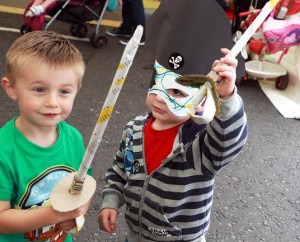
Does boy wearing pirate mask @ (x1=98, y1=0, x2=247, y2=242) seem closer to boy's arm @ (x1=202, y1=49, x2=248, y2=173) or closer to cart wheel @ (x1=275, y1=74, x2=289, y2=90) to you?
boy's arm @ (x1=202, y1=49, x2=248, y2=173)

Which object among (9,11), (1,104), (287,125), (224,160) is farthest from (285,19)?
(9,11)

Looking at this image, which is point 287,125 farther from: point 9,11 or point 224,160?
point 9,11

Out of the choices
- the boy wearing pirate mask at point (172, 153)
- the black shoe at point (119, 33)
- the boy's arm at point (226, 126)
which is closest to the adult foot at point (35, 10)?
the black shoe at point (119, 33)

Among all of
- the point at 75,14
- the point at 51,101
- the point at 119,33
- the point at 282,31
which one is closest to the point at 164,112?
the point at 51,101

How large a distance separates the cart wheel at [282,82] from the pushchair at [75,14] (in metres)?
1.79

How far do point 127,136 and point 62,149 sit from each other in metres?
0.29

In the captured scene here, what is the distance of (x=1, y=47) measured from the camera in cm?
429

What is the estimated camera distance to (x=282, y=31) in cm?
345

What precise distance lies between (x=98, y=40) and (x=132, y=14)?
56cm

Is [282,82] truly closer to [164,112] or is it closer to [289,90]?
[289,90]

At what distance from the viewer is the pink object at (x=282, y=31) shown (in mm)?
3445

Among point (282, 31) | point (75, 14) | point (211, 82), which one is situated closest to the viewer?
point (211, 82)

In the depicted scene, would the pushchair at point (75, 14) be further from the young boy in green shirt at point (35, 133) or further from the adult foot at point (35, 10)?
the young boy in green shirt at point (35, 133)

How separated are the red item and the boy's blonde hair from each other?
1.10 feet
